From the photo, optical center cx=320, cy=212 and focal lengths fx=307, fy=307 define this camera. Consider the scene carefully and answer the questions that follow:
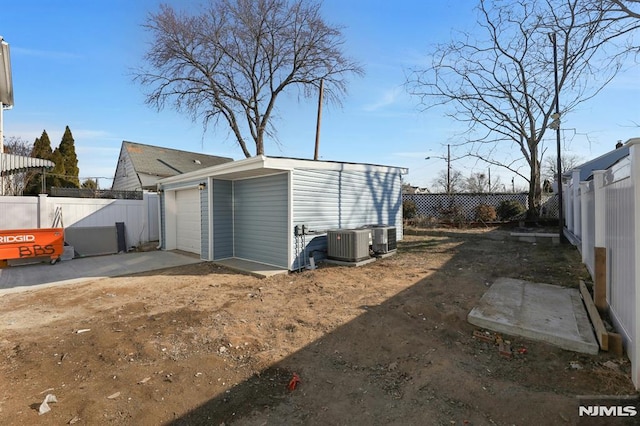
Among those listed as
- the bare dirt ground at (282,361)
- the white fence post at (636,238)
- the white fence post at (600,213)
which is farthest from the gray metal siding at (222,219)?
the white fence post at (636,238)

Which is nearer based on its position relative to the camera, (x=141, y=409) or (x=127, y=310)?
(x=141, y=409)

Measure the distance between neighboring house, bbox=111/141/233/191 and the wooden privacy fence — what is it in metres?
15.2

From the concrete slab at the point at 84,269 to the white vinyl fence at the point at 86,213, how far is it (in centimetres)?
174

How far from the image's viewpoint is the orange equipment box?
26.7ft

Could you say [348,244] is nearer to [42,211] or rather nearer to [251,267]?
[251,267]

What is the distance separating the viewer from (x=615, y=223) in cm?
336

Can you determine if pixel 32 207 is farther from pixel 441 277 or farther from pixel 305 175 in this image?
pixel 441 277

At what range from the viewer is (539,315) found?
3975 mm

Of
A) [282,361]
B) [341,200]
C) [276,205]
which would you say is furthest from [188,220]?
[282,361]

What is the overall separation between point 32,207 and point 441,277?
40.4 feet

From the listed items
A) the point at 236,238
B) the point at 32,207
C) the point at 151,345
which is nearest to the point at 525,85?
the point at 236,238

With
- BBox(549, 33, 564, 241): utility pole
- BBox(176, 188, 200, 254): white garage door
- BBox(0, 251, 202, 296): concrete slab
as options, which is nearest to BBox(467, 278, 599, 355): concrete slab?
BBox(549, 33, 564, 241): utility pole

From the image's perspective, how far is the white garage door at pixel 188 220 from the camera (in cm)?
1009

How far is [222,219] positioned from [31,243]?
5139mm
